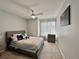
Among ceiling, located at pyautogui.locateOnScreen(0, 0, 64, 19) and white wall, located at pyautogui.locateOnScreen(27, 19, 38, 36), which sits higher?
ceiling, located at pyautogui.locateOnScreen(0, 0, 64, 19)

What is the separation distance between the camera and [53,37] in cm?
605

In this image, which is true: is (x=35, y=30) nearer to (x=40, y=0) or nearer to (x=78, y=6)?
(x=40, y=0)

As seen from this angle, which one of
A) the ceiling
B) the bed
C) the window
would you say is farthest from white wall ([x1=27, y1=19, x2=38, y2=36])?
the ceiling

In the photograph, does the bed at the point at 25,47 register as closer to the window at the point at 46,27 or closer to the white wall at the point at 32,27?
the white wall at the point at 32,27

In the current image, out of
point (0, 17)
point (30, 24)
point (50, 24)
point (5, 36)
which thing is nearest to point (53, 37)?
point (50, 24)

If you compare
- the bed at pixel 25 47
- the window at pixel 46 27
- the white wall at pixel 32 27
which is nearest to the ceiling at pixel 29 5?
the bed at pixel 25 47

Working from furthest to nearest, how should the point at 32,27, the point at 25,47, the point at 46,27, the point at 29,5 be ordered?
1. the point at 46,27
2. the point at 32,27
3. the point at 25,47
4. the point at 29,5

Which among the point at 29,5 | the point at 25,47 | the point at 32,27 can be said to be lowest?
the point at 25,47

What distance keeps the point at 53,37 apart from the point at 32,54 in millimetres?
3729

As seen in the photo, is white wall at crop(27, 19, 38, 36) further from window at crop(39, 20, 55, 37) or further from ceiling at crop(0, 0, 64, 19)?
ceiling at crop(0, 0, 64, 19)

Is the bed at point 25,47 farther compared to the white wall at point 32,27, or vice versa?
the white wall at point 32,27

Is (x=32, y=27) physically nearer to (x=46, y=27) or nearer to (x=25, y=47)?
(x=46, y=27)

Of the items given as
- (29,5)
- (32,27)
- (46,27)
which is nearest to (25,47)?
(29,5)

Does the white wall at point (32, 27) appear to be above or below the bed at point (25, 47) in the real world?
above
